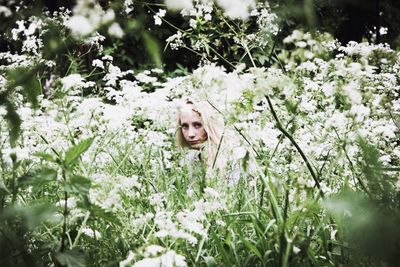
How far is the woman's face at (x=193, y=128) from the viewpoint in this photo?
3855mm

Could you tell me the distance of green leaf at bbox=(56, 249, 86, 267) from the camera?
51.8 inches

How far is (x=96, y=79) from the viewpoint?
582 centimetres

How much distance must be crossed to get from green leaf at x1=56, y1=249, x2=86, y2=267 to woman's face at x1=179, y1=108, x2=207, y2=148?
98.4 inches

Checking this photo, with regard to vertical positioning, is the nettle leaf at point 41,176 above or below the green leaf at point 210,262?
above

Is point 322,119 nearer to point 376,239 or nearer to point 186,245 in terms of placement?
point 186,245

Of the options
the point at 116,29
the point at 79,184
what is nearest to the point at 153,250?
the point at 79,184

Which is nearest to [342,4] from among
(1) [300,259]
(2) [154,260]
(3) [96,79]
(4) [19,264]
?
(2) [154,260]

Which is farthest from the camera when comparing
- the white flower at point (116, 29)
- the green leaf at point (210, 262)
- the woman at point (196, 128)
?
the woman at point (196, 128)

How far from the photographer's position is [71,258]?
1.35 meters

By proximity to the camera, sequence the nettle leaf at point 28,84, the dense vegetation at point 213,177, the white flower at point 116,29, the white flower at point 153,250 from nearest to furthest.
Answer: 1. the nettle leaf at point 28,84
2. the dense vegetation at point 213,177
3. the white flower at point 116,29
4. the white flower at point 153,250

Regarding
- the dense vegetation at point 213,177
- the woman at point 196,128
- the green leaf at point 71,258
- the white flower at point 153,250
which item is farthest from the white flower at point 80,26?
the woman at point 196,128

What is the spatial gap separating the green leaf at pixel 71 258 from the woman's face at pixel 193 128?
2.50 meters

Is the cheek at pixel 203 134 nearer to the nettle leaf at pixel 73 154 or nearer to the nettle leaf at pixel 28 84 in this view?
the nettle leaf at pixel 73 154

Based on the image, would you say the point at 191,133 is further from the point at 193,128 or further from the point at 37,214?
the point at 37,214
